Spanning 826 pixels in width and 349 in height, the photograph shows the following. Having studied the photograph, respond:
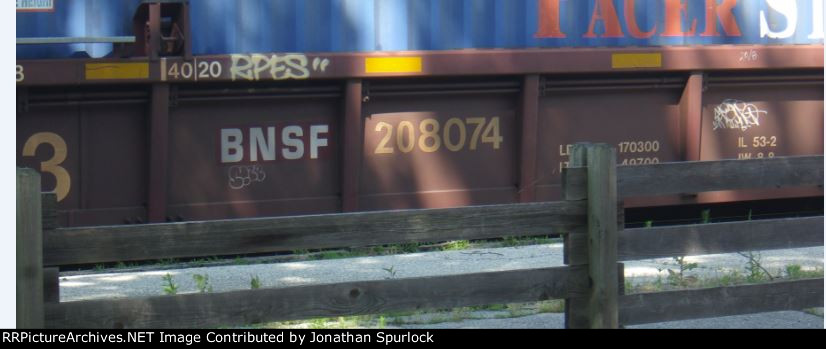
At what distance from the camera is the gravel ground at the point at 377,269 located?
23.1ft

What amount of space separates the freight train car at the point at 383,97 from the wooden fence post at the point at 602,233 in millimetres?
3769

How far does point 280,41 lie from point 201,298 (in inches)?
161

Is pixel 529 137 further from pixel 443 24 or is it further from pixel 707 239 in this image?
pixel 707 239

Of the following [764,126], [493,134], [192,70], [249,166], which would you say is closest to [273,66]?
[192,70]

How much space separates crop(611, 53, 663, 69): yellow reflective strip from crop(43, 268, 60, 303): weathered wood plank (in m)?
5.86

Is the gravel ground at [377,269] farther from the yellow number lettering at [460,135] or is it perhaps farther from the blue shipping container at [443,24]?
the blue shipping container at [443,24]

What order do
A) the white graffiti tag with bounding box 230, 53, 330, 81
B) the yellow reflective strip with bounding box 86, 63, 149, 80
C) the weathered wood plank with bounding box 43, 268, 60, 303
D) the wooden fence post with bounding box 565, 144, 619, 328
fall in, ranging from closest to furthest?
the weathered wood plank with bounding box 43, 268, 60, 303
the wooden fence post with bounding box 565, 144, 619, 328
the yellow reflective strip with bounding box 86, 63, 149, 80
the white graffiti tag with bounding box 230, 53, 330, 81

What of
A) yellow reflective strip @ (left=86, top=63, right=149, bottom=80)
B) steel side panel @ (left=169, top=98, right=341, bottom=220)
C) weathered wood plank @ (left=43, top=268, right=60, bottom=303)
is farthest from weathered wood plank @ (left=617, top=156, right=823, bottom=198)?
yellow reflective strip @ (left=86, top=63, right=149, bottom=80)

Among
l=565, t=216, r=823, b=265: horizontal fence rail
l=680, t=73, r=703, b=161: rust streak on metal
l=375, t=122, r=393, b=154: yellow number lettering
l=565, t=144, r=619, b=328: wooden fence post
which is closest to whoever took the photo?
l=565, t=144, r=619, b=328: wooden fence post

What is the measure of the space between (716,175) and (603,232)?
2.34 feet

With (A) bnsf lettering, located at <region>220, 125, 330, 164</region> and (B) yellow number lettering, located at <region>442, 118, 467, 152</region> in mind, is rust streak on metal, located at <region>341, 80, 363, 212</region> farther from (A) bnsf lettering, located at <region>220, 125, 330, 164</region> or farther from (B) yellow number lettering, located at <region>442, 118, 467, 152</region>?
(B) yellow number lettering, located at <region>442, 118, 467, 152</region>

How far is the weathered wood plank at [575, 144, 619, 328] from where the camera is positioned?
4871 mm

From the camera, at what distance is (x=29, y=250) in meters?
4.09

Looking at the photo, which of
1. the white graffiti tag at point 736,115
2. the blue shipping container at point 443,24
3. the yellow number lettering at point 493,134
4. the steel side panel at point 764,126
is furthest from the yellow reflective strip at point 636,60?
the yellow number lettering at point 493,134
